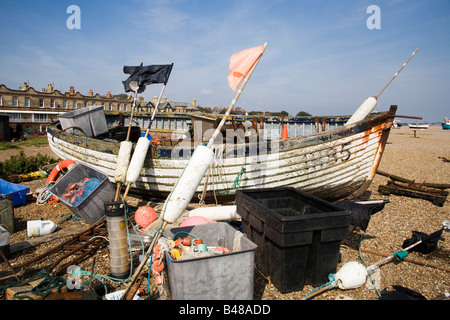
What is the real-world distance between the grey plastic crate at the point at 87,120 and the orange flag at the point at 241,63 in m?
5.74

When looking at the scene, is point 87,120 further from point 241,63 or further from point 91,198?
point 241,63

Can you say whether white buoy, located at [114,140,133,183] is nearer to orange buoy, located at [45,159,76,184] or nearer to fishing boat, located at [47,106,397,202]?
fishing boat, located at [47,106,397,202]

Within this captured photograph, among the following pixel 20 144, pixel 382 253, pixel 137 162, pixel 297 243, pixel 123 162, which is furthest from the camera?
pixel 20 144

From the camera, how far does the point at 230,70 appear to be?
3.35 m

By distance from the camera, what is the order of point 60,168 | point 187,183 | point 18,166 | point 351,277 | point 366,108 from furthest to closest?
1. point 18,166
2. point 366,108
3. point 60,168
4. point 351,277
5. point 187,183

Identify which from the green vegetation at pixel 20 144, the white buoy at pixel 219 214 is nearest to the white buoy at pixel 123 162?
the white buoy at pixel 219 214

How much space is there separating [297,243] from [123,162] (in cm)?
383

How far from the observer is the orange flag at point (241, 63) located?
327 centimetres

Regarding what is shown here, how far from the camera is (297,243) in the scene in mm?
3191

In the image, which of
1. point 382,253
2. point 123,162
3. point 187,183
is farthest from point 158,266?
point 382,253

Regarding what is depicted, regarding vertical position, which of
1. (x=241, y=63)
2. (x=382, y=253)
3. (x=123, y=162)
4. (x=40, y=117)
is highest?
(x=40, y=117)

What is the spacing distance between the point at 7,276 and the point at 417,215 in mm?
7427

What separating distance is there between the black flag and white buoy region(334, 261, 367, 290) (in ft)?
15.5
